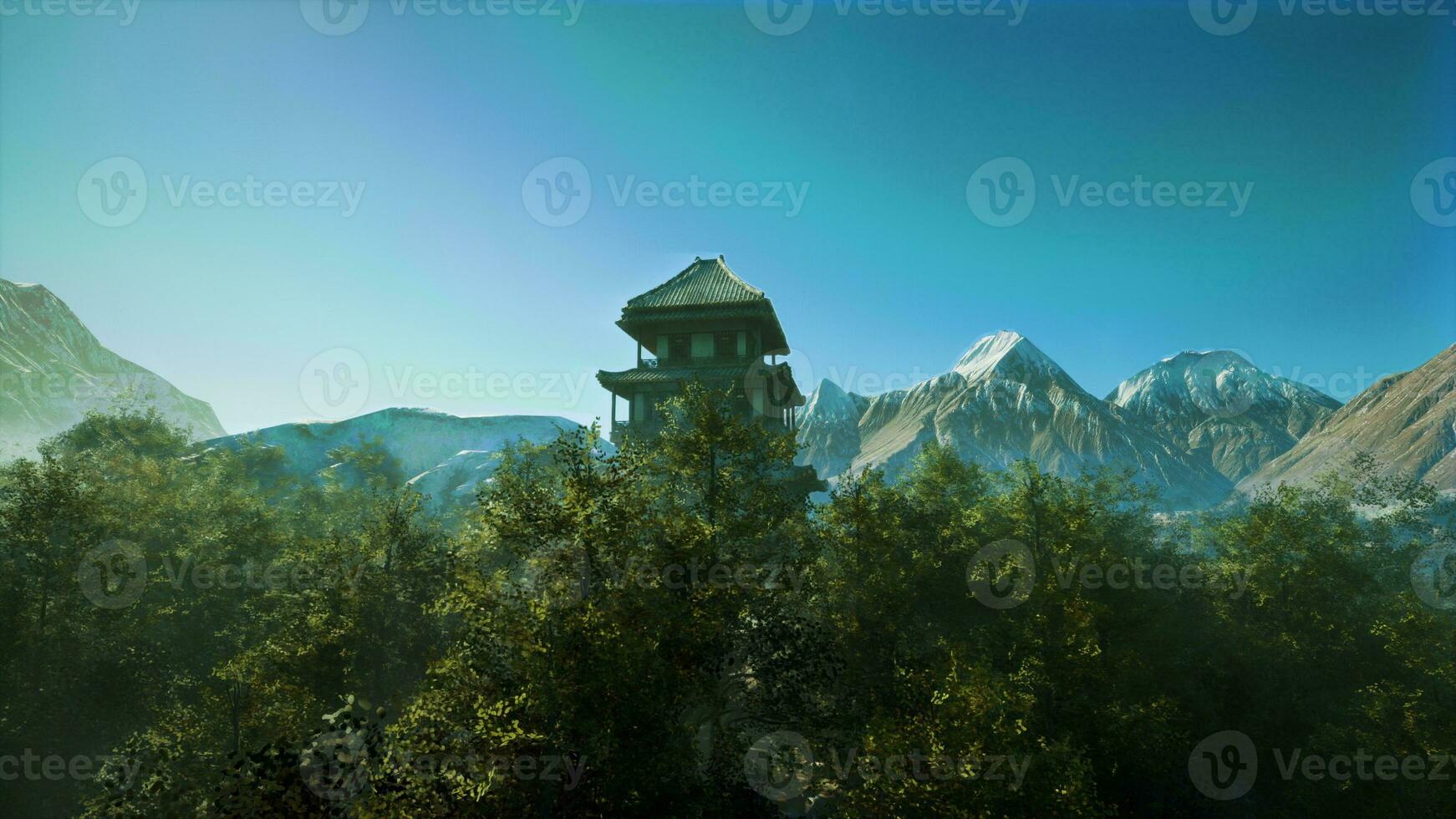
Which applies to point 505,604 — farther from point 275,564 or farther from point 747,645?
point 275,564

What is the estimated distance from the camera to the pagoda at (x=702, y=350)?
1438 inches

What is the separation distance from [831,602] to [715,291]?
23789 mm

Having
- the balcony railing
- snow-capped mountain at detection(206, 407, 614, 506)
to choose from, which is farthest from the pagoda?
snow-capped mountain at detection(206, 407, 614, 506)

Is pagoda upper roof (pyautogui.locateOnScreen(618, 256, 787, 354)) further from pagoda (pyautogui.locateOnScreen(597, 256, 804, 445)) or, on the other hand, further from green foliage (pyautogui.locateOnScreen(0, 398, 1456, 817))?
green foliage (pyautogui.locateOnScreen(0, 398, 1456, 817))

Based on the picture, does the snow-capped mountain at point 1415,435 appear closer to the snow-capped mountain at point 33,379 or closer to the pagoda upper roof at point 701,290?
the pagoda upper roof at point 701,290

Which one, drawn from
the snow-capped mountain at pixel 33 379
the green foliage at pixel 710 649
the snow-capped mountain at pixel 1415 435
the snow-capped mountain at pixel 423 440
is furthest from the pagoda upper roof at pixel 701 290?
the snow-capped mountain at pixel 1415 435

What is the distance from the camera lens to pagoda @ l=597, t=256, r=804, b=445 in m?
36.5

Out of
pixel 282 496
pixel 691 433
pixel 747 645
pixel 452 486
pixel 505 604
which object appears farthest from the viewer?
pixel 452 486

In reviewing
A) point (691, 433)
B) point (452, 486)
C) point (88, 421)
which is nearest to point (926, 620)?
point (691, 433)

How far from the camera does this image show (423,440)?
363 ft

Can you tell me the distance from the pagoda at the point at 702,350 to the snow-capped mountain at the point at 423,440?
142 feet

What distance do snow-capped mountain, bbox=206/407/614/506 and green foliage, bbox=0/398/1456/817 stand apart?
51457 mm

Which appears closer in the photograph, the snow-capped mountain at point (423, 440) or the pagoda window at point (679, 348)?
Result: the pagoda window at point (679, 348)

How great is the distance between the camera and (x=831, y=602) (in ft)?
66.6
